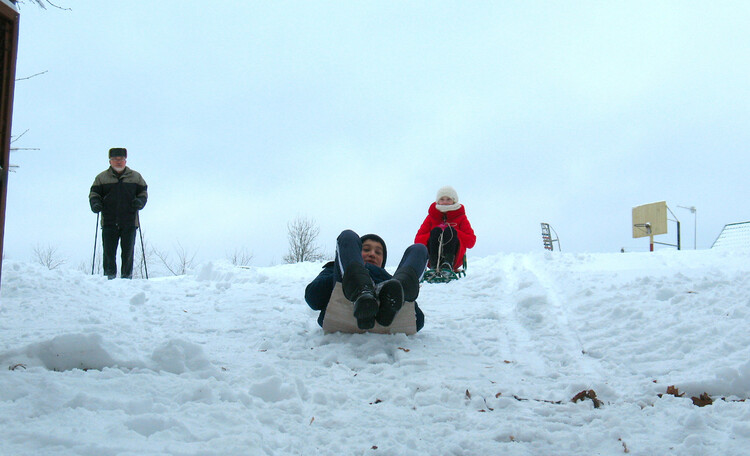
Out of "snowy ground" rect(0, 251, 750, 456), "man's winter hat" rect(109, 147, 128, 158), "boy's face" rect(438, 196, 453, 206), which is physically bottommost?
"snowy ground" rect(0, 251, 750, 456)

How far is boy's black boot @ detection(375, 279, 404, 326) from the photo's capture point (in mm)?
3533

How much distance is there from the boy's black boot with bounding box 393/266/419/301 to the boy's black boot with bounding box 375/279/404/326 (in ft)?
0.53

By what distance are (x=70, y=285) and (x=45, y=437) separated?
455 centimetres

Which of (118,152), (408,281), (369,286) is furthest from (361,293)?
(118,152)

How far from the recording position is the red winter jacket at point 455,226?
8312 mm

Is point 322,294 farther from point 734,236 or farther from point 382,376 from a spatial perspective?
point 734,236

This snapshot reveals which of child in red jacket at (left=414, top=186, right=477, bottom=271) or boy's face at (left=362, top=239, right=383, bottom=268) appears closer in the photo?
boy's face at (left=362, top=239, right=383, bottom=268)

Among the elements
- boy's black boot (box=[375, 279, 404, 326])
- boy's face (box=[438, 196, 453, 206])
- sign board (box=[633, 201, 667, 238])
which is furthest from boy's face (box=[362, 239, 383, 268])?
sign board (box=[633, 201, 667, 238])

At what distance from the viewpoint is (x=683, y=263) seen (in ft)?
25.8

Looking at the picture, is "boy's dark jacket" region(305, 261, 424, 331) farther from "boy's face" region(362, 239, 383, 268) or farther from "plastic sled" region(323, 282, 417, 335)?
"boy's face" region(362, 239, 383, 268)

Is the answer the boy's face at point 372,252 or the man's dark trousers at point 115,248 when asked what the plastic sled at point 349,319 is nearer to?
the boy's face at point 372,252

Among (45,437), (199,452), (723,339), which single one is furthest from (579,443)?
(45,437)

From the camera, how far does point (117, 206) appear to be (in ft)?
26.0

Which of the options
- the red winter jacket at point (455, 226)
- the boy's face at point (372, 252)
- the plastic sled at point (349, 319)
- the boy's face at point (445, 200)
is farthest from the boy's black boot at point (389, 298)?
the boy's face at point (445, 200)
